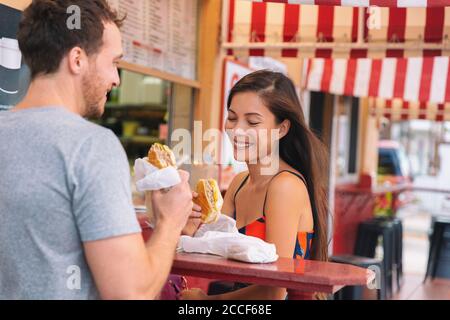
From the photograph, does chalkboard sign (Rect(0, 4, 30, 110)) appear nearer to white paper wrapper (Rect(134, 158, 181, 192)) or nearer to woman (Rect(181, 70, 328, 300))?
woman (Rect(181, 70, 328, 300))

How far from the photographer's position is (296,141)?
218 cm

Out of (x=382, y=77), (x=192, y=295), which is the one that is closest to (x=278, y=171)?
(x=192, y=295)

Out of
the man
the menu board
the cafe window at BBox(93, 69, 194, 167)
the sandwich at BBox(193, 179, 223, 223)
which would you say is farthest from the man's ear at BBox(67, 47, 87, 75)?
the cafe window at BBox(93, 69, 194, 167)

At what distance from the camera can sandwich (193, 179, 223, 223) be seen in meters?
1.68

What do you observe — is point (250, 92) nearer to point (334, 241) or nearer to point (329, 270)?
→ point (329, 270)

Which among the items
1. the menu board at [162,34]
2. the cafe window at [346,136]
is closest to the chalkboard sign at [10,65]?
the menu board at [162,34]

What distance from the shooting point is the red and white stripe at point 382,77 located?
17.4 feet

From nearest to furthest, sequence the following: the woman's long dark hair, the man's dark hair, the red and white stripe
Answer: the man's dark hair → the woman's long dark hair → the red and white stripe

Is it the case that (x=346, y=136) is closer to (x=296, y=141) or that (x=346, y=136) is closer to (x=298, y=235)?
(x=296, y=141)

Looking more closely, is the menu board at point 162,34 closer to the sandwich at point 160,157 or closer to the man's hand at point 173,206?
the sandwich at point 160,157

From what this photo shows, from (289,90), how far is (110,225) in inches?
45.4

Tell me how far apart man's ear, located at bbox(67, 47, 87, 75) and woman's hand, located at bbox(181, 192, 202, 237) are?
532 mm

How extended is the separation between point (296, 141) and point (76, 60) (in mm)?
1049
